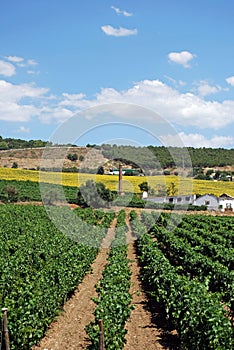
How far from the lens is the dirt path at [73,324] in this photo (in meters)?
9.72

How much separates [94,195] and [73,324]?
40.7m

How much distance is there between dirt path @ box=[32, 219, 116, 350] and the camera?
9717mm

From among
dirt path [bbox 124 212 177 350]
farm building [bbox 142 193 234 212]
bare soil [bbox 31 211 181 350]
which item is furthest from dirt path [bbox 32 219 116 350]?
farm building [bbox 142 193 234 212]

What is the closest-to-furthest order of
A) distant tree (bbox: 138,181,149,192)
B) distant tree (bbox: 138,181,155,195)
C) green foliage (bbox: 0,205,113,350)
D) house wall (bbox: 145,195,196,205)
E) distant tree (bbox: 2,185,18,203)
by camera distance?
green foliage (bbox: 0,205,113,350) → distant tree (bbox: 2,185,18,203) → house wall (bbox: 145,195,196,205) → distant tree (bbox: 138,181,155,195) → distant tree (bbox: 138,181,149,192)

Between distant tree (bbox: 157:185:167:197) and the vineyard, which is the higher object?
distant tree (bbox: 157:185:167:197)

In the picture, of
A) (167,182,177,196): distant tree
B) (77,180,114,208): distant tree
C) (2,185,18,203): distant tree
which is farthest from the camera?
(167,182,177,196): distant tree

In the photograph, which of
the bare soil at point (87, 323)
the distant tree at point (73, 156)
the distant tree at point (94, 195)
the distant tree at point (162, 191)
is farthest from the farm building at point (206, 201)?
the bare soil at point (87, 323)

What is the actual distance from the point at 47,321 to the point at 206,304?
3.88m

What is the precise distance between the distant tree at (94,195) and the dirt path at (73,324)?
33.2 meters

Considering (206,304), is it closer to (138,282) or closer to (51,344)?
(51,344)

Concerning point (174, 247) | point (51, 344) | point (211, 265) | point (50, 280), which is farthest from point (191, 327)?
point (174, 247)

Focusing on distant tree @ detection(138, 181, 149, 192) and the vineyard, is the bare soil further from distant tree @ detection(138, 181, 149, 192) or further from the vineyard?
distant tree @ detection(138, 181, 149, 192)

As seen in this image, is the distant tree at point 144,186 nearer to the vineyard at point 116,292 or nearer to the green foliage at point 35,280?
the green foliage at point 35,280

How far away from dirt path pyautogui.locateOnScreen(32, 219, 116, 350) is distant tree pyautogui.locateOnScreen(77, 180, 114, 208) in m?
33.2
